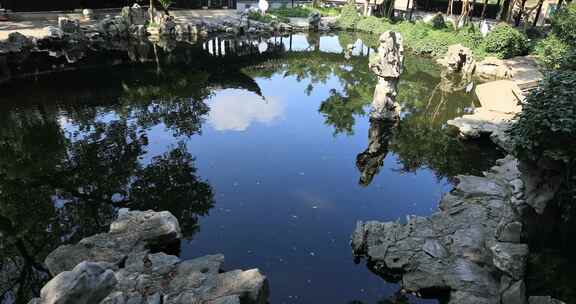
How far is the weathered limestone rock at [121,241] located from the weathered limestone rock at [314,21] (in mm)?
39923

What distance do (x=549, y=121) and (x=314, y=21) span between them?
42133mm

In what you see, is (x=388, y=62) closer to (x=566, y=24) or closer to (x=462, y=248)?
(x=462, y=248)

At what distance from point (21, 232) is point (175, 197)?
14.0 feet

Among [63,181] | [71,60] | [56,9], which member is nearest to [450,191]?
[63,181]

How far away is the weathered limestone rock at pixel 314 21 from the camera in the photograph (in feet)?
155

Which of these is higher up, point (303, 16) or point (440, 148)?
point (303, 16)

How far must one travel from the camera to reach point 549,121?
780cm

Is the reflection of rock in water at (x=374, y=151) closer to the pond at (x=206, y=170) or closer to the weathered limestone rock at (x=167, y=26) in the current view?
the pond at (x=206, y=170)

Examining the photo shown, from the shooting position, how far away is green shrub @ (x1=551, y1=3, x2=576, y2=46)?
2385 cm

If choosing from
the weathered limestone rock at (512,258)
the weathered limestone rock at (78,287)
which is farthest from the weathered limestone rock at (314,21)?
the weathered limestone rock at (78,287)

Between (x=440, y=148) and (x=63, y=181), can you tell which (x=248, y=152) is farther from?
(x=440, y=148)

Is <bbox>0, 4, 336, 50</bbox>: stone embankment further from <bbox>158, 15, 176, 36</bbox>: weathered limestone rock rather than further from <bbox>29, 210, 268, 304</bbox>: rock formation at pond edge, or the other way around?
<bbox>29, 210, 268, 304</bbox>: rock formation at pond edge

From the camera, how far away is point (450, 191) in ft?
47.9

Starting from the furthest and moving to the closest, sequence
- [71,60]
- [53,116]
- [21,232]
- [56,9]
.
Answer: [56,9]
[71,60]
[53,116]
[21,232]
